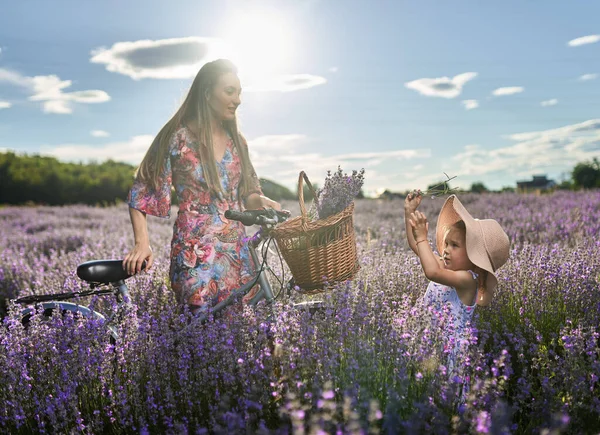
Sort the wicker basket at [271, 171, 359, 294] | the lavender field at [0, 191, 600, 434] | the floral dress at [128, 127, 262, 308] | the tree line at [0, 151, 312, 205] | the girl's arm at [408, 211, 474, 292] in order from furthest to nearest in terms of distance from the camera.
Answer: the tree line at [0, 151, 312, 205] → the floral dress at [128, 127, 262, 308] → the wicker basket at [271, 171, 359, 294] → the girl's arm at [408, 211, 474, 292] → the lavender field at [0, 191, 600, 434]

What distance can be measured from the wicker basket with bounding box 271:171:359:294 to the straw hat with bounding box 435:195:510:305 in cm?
58

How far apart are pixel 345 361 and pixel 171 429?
83 centimetres

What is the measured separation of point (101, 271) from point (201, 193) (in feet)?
2.62

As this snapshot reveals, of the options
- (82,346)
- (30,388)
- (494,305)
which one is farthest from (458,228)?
(30,388)

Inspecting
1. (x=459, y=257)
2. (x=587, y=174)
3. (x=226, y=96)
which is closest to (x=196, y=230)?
(x=226, y=96)

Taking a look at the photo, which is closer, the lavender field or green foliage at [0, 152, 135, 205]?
the lavender field

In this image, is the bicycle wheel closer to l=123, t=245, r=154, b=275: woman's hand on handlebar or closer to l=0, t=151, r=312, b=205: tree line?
l=123, t=245, r=154, b=275: woman's hand on handlebar

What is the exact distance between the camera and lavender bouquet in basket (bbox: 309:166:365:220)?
10.3ft

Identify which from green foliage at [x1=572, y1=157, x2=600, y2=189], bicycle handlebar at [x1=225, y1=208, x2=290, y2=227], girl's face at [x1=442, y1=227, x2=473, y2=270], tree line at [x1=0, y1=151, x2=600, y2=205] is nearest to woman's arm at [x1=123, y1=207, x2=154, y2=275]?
bicycle handlebar at [x1=225, y1=208, x2=290, y2=227]

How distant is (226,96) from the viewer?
3648 millimetres


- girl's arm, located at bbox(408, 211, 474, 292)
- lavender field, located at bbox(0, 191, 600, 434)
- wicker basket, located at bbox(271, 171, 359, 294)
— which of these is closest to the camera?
lavender field, located at bbox(0, 191, 600, 434)

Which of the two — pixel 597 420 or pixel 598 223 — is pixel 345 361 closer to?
pixel 597 420

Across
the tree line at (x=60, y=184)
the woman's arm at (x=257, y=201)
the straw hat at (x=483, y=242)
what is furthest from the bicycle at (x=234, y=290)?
the tree line at (x=60, y=184)

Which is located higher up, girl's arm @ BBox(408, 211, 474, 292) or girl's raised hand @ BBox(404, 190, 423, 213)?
girl's raised hand @ BBox(404, 190, 423, 213)
